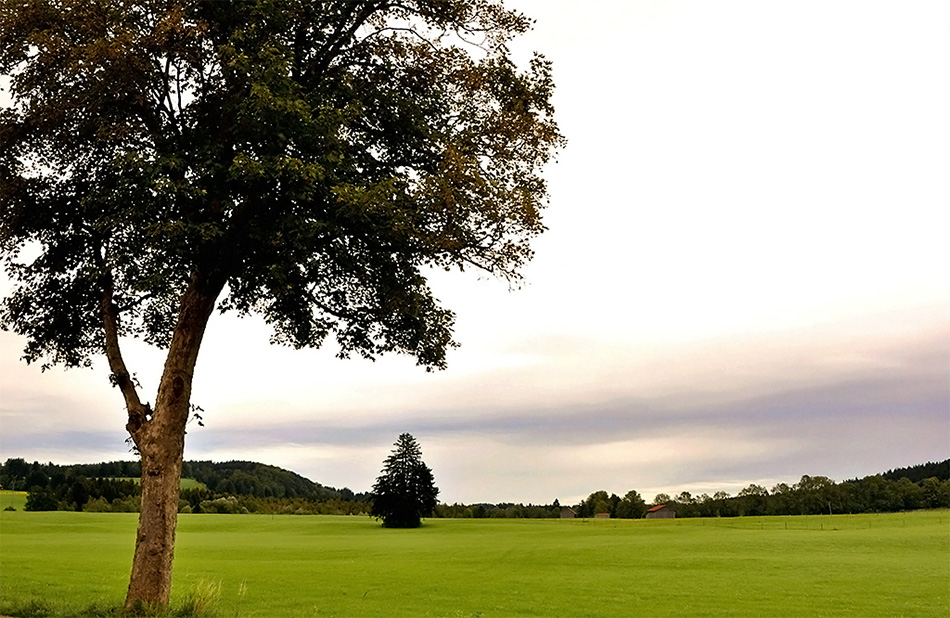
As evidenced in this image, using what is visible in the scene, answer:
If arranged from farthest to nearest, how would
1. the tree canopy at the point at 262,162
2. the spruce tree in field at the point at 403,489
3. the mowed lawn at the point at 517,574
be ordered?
the spruce tree in field at the point at 403,489
the mowed lawn at the point at 517,574
the tree canopy at the point at 262,162

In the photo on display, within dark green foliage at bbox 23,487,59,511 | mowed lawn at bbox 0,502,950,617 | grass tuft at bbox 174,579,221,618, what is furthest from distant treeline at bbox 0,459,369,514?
grass tuft at bbox 174,579,221,618

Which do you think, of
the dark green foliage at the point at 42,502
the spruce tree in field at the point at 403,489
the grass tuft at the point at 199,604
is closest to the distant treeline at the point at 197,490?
the dark green foliage at the point at 42,502

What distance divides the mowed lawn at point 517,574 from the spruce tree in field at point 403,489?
14961 millimetres

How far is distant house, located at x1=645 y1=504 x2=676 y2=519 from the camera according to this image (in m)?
167

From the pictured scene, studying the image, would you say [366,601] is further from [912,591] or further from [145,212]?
[912,591]

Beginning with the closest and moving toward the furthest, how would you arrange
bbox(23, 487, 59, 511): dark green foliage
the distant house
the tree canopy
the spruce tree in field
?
the tree canopy < the spruce tree in field < bbox(23, 487, 59, 511): dark green foliage < the distant house

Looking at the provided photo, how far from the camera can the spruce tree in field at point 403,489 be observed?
98000 millimetres

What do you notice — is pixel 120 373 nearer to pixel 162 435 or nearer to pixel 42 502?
pixel 162 435

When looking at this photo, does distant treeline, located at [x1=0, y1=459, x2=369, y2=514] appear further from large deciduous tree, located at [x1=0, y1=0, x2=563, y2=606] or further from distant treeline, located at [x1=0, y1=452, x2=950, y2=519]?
large deciduous tree, located at [x1=0, y1=0, x2=563, y2=606]

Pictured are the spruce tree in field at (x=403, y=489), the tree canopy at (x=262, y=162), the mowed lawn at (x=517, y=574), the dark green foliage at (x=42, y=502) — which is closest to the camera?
the tree canopy at (x=262, y=162)

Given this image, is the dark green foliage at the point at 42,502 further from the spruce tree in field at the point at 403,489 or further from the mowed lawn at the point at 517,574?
the spruce tree in field at the point at 403,489

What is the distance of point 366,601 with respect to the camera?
31.4 metres

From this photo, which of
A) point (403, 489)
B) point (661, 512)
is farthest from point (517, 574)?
point (661, 512)

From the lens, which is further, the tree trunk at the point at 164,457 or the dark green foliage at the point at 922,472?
the dark green foliage at the point at 922,472
